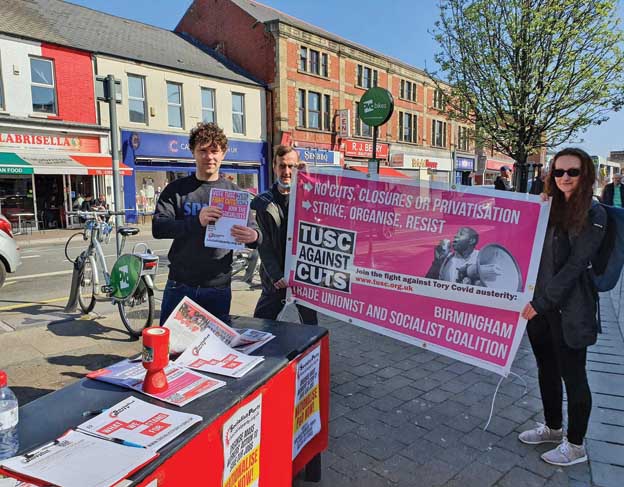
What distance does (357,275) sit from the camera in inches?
136

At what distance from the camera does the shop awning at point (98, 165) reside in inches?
742

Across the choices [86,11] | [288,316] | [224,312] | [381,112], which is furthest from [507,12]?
[86,11]

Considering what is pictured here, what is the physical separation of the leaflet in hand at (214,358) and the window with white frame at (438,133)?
40.1 metres

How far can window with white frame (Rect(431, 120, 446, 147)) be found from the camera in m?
39.8

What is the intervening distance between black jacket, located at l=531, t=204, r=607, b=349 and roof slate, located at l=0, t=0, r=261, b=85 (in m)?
21.3

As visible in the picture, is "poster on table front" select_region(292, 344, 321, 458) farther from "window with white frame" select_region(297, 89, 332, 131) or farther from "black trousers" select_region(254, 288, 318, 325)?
"window with white frame" select_region(297, 89, 332, 131)

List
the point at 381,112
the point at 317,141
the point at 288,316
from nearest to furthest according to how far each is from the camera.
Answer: the point at 288,316 < the point at 381,112 < the point at 317,141

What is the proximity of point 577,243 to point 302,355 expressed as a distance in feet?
5.76

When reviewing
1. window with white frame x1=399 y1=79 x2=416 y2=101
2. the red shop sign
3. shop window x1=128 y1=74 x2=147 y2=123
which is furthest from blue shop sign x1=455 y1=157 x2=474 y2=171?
shop window x1=128 y1=74 x2=147 y2=123

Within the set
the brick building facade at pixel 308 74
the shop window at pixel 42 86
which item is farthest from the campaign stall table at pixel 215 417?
the brick building facade at pixel 308 74

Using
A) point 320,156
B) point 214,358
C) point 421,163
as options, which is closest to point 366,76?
point 320,156

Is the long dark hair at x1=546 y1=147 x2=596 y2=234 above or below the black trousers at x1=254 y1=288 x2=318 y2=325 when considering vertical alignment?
above

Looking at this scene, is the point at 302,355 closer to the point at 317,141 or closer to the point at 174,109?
the point at 174,109

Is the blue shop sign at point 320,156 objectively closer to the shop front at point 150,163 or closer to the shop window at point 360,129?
the shop window at point 360,129
